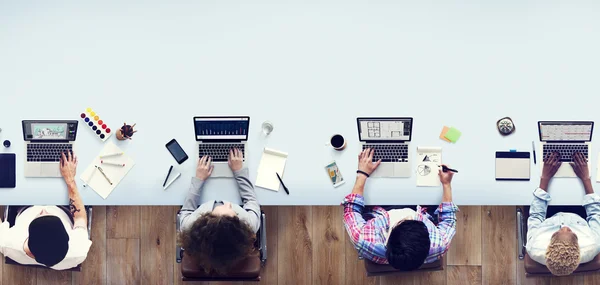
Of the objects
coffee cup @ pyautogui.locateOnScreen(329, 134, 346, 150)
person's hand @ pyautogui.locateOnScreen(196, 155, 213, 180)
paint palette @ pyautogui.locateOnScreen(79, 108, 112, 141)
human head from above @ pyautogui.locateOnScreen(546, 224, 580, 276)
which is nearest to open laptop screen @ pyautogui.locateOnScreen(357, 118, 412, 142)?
coffee cup @ pyautogui.locateOnScreen(329, 134, 346, 150)

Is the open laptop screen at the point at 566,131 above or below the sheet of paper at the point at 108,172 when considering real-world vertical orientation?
above

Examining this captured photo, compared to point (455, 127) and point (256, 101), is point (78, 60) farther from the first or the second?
point (455, 127)

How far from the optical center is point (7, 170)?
2510 millimetres

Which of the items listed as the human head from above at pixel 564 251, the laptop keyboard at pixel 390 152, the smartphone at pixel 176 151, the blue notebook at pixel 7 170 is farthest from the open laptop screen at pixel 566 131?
the blue notebook at pixel 7 170

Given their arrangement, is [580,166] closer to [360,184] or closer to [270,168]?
[360,184]

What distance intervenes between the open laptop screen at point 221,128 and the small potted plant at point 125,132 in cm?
36

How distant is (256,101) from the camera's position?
8.21ft

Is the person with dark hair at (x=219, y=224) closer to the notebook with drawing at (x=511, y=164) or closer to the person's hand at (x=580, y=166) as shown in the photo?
the notebook with drawing at (x=511, y=164)

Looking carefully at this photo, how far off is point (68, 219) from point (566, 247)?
2.82 meters

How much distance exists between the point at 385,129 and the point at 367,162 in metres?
0.21

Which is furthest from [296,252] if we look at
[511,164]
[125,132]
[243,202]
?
[511,164]

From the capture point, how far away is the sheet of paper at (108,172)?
2.51 meters

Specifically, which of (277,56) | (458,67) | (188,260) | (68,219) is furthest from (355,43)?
(68,219)

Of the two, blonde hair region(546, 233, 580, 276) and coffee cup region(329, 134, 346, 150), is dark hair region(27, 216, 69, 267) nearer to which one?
coffee cup region(329, 134, 346, 150)
